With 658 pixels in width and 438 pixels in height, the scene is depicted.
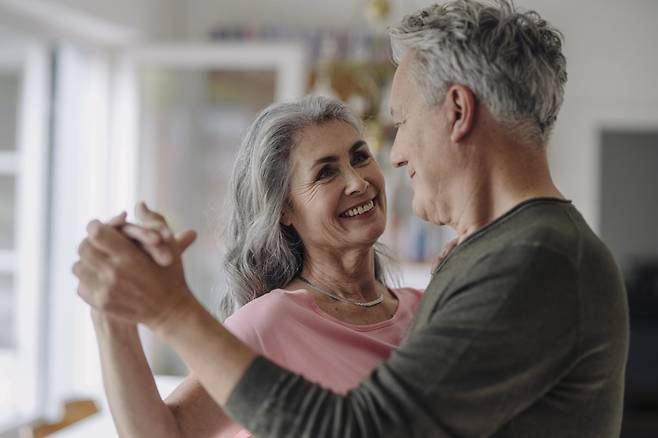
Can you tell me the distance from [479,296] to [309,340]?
48cm

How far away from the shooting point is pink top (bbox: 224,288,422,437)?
1373mm

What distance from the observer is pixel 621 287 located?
1.09 metres

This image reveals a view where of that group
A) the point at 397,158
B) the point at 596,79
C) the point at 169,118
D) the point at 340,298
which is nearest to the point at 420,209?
the point at 397,158

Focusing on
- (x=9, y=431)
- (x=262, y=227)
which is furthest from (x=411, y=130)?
(x=9, y=431)

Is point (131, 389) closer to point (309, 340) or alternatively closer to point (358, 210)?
point (309, 340)

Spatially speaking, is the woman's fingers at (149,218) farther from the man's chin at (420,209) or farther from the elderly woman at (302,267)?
the man's chin at (420,209)

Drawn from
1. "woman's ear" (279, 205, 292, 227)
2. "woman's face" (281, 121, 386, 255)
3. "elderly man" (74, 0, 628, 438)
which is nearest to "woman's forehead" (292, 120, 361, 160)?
"woman's face" (281, 121, 386, 255)

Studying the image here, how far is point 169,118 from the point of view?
5.08m

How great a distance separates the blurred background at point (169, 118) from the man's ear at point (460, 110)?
9.67ft

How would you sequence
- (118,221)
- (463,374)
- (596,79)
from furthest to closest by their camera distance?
(596,79), (118,221), (463,374)

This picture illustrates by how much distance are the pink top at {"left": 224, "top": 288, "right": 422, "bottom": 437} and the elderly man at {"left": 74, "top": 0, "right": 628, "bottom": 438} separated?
0.91 feet

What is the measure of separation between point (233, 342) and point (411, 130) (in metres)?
0.38

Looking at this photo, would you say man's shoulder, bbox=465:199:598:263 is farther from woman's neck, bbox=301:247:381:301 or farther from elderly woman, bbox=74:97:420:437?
woman's neck, bbox=301:247:381:301

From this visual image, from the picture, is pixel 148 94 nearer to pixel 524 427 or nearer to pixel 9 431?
Result: pixel 9 431
